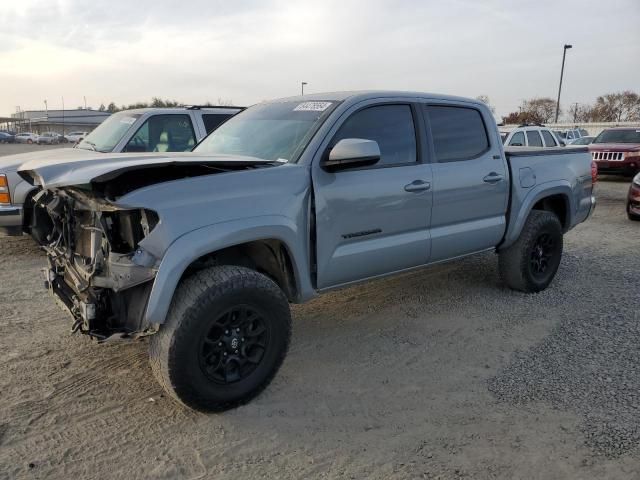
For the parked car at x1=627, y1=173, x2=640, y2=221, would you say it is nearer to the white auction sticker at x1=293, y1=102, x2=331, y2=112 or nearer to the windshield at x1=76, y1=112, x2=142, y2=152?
the white auction sticker at x1=293, y1=102, x2=331, y2=112

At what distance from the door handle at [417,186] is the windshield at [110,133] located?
193 inches

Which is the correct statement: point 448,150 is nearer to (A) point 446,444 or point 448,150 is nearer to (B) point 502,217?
(B) point 502,217

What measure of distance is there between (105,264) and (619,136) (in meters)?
17.0

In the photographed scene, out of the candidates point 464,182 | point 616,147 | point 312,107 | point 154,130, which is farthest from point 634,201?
point 154,130

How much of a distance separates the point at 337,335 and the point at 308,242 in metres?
1.22

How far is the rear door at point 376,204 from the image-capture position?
356 cm

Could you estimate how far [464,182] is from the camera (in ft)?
14.6

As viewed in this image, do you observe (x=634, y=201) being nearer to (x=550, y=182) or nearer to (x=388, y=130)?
(x=550, y=182)

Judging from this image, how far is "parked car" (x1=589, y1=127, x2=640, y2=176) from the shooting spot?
14969mm

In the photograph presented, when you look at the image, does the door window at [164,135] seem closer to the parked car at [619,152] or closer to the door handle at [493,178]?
the door handle at [493,178]

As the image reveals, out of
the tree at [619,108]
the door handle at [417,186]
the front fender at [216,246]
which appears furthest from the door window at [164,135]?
the tree at [619,108]

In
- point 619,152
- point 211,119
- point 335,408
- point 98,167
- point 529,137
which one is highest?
point 211,119

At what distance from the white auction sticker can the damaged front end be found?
1598 millimetres

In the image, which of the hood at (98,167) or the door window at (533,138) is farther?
the door window at (533,138)
